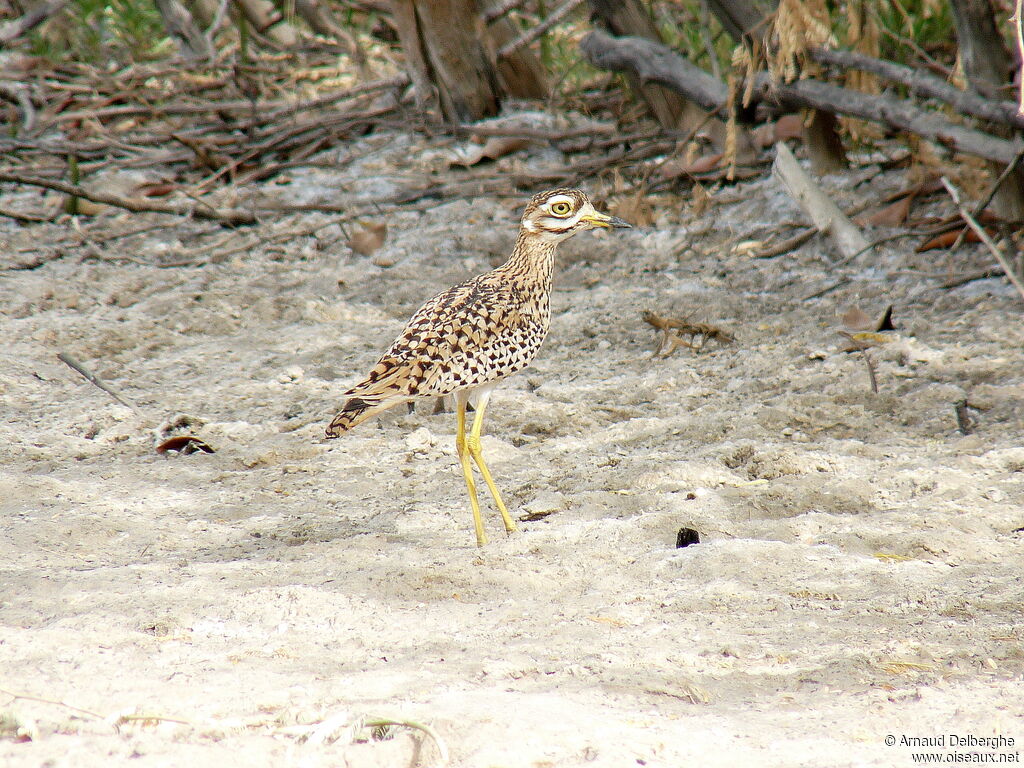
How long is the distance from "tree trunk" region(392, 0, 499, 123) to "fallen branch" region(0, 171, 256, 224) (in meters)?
1.73

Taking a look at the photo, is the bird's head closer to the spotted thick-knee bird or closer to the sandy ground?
the spotted thick-knee bird

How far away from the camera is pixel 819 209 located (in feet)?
18.2

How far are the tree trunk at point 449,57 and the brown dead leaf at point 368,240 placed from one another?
1.77m

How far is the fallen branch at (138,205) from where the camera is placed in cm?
A: 634

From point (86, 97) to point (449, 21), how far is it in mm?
3269

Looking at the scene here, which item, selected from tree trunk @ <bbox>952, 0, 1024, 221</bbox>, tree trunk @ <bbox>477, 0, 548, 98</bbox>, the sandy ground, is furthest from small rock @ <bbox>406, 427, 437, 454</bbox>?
tree trunk @ <bbox>477, 0, 548, 98</bbox>

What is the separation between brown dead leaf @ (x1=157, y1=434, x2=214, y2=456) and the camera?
407 centimetres

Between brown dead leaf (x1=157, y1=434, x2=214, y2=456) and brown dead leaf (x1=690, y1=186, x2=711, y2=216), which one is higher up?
brown dead leaf (x1=690, y1=186, x2=711, y2=216)

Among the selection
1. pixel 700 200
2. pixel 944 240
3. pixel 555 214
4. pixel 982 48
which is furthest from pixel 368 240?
pixel 982 48

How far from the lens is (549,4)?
10.2m

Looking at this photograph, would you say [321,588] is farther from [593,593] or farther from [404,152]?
[404,152]

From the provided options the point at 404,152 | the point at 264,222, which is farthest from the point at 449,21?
the point at 264,222

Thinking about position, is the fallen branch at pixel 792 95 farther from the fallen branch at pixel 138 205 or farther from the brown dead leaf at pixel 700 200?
the fallen branch at pixel 138 205

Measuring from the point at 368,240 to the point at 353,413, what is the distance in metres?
3.14
